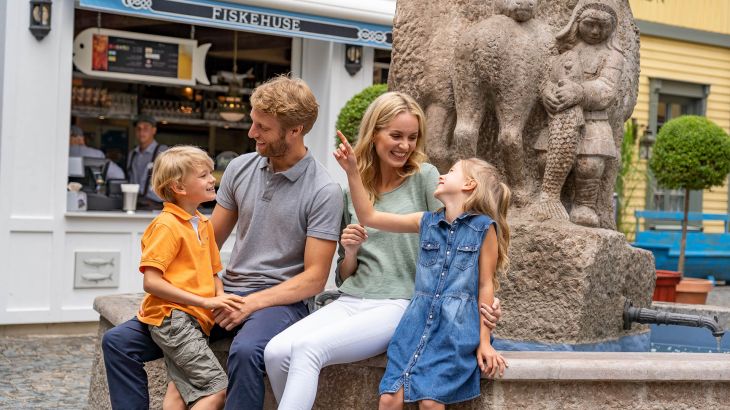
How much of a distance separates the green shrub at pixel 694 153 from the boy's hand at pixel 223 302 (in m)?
9.32

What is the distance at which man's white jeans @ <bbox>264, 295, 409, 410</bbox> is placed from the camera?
345 centimetres

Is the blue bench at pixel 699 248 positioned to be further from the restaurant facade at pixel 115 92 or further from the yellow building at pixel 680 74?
the restaurant facade at pixel 115 92

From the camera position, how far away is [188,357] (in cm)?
370

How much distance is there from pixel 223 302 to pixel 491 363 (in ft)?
3.10

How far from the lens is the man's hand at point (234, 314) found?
3770 millimetres

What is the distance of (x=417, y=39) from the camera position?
555cm

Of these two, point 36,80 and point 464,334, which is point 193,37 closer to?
point 36,80

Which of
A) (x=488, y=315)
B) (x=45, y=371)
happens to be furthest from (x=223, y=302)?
(x=45, y=371)

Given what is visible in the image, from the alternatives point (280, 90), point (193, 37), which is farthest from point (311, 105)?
point (193, 37)

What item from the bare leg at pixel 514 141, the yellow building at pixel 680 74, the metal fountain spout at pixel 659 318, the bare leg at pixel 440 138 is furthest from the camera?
the yellow building at pixel 680 74

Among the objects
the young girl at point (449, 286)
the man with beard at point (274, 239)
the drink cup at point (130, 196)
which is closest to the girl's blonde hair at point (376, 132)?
the man with beard at point (274, 239)

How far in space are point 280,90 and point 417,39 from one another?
6.08 feet

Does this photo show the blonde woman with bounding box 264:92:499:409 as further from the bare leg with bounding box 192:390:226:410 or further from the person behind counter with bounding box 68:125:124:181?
the person behind counter with bounding box 68:125:124:181

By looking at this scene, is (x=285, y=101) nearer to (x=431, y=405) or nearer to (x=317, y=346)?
(x=317, y=346)
